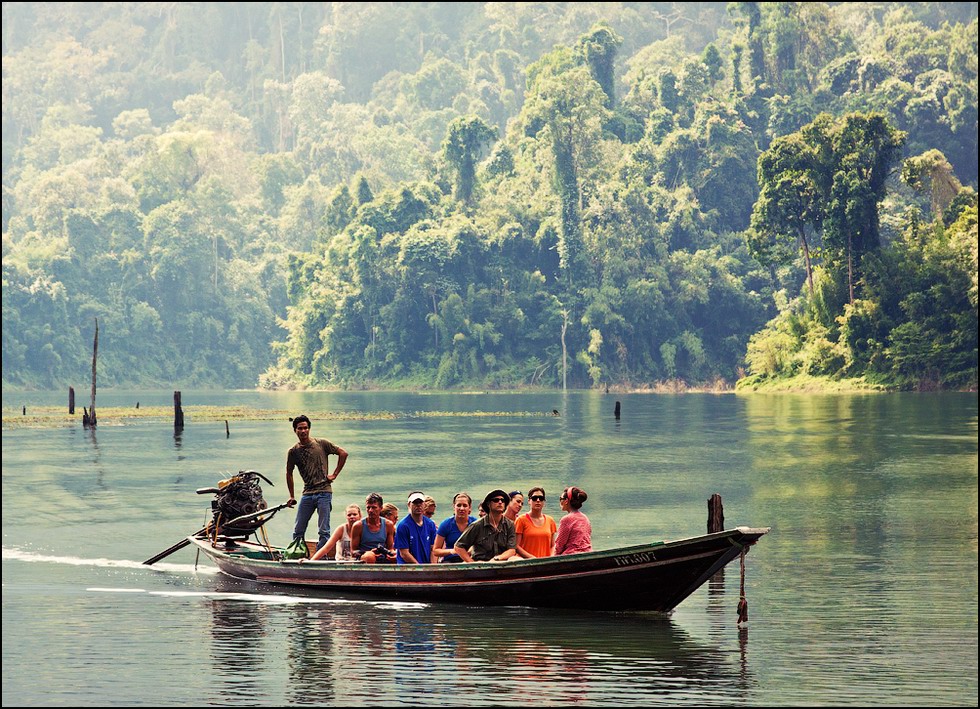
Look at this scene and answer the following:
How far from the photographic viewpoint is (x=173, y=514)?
3512 cm

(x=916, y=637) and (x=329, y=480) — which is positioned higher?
(x=329, y=480)

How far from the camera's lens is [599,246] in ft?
381

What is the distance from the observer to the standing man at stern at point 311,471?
22922 millimetres

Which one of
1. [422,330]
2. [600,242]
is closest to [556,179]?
[600,242]

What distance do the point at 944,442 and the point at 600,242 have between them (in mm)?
64789

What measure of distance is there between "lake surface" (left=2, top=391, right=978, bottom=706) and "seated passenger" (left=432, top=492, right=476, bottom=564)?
71 cm

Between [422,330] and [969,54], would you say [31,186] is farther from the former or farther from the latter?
[969,54]

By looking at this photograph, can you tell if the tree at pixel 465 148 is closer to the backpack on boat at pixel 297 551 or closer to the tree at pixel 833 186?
the tree at pixel 833 186

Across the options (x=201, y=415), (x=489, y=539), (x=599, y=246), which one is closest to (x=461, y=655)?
(x=489, y=539)

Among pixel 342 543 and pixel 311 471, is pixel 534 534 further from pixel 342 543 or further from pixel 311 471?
pixel 311 471

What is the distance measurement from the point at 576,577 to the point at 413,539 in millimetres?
2395

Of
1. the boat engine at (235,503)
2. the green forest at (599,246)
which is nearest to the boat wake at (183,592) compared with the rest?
the boat engine at (235,503)

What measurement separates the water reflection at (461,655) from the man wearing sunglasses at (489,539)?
2.52ft

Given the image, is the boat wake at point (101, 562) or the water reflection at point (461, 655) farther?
the boat wake at point (101, 562)
